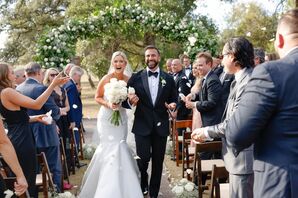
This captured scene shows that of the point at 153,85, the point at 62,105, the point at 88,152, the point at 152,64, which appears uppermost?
the point at 152,64

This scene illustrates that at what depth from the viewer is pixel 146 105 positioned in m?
6.36

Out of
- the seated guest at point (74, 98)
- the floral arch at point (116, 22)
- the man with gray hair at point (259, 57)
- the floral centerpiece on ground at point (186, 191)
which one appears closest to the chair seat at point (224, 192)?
the floral centerpiece on ground at point (186, 191)

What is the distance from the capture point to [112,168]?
6.23 meters

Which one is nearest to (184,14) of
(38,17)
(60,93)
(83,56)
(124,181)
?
(83,56)

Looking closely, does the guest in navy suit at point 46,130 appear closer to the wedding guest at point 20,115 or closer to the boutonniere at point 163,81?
the wedding guest at point 20,115

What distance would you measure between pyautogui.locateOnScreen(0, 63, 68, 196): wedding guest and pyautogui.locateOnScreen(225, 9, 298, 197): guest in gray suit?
2691 millimetres

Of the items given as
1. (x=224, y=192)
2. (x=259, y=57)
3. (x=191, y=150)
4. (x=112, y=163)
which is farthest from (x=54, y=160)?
(x=259, y=57)

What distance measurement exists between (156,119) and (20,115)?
7.34ft

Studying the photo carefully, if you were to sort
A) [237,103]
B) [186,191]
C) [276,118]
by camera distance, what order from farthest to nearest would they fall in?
[186,191], [237,103], [276,118]

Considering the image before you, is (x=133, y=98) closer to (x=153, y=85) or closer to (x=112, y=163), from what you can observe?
(x=153, y=85)

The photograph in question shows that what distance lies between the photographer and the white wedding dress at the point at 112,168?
19.7 ft

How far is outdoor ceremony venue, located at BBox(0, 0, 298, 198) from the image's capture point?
252cm

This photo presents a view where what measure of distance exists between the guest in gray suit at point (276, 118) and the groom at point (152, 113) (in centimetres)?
375

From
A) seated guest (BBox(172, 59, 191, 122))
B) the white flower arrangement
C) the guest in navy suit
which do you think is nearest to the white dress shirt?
the guest in navy suit
